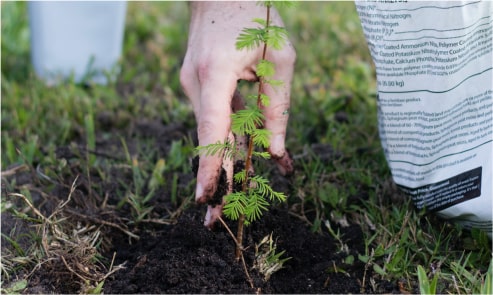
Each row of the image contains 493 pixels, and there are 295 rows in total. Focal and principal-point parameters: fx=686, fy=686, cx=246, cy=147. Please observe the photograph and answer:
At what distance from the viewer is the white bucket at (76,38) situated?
3404 mm

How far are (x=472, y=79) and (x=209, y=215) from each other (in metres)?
0.83

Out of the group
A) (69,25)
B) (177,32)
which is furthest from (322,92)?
(69,25)

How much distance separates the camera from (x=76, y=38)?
11.5ft

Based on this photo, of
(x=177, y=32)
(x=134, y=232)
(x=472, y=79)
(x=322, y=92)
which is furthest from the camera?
(x=177, y=32)

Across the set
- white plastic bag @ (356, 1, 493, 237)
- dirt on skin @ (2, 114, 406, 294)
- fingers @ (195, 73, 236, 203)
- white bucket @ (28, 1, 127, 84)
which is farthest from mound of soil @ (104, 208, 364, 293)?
white bucket @ (28, 1, 127, 84)

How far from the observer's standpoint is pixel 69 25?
3.47m

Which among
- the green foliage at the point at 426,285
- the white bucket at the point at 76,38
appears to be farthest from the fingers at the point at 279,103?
the white bucket at the point at 76,38

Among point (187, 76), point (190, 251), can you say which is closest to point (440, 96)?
point (187, 76)

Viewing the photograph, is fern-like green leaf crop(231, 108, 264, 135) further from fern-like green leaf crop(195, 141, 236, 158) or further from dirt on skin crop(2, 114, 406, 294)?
dirt on skin crop(2, 114, 406, 294)

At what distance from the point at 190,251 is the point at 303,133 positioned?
103 centimetres

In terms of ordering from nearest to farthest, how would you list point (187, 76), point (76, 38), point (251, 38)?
point (251, 38), point (187, 76), point (76, 38)

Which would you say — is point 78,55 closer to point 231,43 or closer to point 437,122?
point 231,43

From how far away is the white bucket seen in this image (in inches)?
134

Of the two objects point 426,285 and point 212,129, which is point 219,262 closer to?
point 212,129
